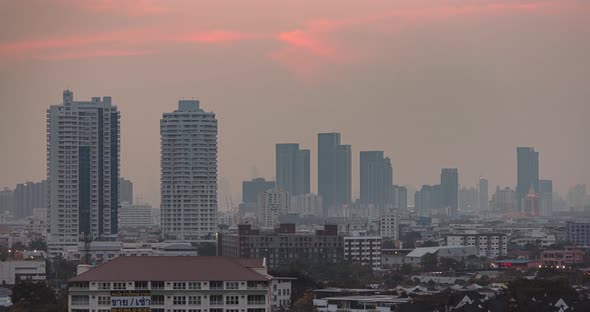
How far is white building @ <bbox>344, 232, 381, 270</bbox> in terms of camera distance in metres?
73.0

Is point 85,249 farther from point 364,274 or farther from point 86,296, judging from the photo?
point 86,296

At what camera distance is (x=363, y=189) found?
175 metres

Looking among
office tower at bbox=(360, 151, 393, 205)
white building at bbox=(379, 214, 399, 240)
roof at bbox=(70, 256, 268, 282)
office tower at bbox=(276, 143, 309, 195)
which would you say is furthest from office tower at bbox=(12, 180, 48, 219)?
roof at bbox=(70, 256, 268, 282)

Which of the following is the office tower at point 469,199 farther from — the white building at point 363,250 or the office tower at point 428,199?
the white building at point 363,250

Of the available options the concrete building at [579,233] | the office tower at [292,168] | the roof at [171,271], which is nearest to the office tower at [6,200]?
the office tower at [292,168]

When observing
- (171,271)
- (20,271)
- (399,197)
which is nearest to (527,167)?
(399,197)

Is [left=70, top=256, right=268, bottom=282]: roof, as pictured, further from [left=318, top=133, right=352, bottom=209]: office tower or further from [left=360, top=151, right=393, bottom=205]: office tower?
[left=360, top=151, right=393, bottom=205]: office tower

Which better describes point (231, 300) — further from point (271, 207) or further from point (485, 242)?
point (271, 207)

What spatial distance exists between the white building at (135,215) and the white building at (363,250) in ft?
201

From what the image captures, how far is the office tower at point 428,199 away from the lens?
605 feet

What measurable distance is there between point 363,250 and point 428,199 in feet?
371

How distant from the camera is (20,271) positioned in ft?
201

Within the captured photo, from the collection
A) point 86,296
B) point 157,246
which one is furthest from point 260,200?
point 86,296

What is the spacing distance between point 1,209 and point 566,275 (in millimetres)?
98252
